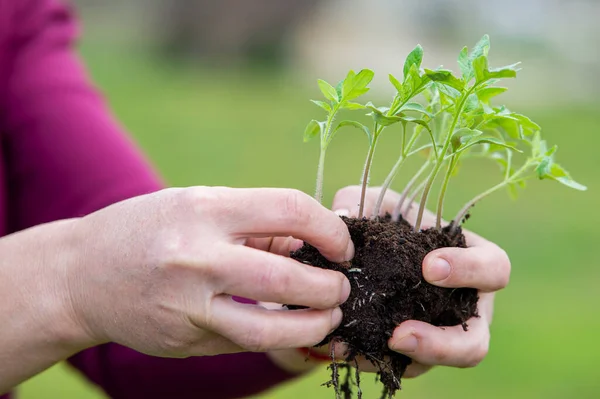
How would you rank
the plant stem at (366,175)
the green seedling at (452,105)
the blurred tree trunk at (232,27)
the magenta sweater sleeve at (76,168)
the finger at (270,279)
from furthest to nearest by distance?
the blurred tree trunk at (232,27), the magenta sweater sleeve at (76,168), the plant stem at (366,175), the green seedling at (452,105), the finger at (270,279)

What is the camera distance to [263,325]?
1.27 meters

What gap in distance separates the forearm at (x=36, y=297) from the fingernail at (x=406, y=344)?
24.5 inches

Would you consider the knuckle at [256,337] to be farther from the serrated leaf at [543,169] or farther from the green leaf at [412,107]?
the serrated leaf at [543,169]

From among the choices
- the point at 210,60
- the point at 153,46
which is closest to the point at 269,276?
the point at 210,60

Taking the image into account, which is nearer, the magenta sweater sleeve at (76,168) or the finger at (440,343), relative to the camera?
the finger at (440,343)

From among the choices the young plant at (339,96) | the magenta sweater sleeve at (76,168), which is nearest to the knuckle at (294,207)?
the young plant at (339,96)

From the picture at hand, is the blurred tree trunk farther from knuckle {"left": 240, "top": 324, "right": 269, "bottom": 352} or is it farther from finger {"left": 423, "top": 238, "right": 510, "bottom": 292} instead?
knuckle {"left": 240, "top": 324, "right": 269, "bottom": 352}

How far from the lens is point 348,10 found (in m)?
17.8

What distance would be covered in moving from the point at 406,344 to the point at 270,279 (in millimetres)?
347

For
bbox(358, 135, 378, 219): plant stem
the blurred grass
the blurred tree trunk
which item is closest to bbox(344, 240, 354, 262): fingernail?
bbox(358, 135, 378, 219): plant stem

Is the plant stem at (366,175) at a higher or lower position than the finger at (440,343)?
higher

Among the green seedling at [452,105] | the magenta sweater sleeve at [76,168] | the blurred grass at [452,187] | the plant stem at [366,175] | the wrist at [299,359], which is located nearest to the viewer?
the green seedling at [452,105]

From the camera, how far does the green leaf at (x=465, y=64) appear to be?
1.36 m

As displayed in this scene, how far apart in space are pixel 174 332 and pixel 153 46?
1331 cm
